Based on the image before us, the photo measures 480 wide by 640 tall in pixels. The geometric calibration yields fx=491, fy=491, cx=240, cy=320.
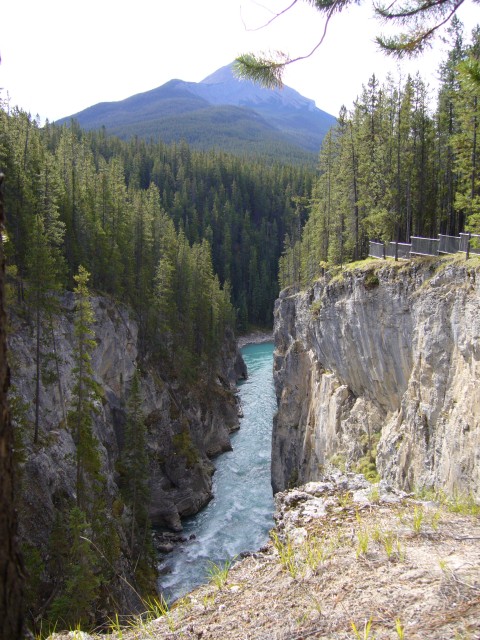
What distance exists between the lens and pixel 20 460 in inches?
768

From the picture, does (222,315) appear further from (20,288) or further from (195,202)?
(195,202)

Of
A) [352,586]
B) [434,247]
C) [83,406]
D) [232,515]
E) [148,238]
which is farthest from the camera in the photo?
[148,238]

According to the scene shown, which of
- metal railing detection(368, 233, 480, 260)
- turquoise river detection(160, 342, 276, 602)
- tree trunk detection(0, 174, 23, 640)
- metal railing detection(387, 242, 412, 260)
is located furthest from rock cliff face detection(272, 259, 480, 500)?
tree trunk detection(0, 174, 23, 640)

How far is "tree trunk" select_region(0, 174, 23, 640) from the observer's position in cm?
334

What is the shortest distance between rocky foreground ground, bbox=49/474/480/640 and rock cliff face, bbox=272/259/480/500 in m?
6.82

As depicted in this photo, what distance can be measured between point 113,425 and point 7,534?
33.2 m

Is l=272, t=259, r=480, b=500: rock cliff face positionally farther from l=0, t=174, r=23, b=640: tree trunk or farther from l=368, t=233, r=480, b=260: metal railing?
l=0, t=174, r=23, b=640: tree trunk

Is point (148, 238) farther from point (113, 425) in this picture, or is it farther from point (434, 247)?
point (434, 247)

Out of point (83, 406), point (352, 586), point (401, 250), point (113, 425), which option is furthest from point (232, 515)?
point (352, 586)

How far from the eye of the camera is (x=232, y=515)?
34.8 m

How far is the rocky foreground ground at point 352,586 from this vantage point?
4855mm

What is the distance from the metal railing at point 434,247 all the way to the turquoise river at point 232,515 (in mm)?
16009

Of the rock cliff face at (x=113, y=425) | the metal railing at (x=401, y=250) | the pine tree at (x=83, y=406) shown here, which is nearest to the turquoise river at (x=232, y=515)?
the rock cliff face at (x=113, y=425)

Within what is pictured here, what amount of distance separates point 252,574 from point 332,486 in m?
4.23
